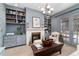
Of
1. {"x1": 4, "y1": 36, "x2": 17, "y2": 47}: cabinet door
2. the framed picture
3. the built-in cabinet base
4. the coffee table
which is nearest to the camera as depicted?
the coffee table

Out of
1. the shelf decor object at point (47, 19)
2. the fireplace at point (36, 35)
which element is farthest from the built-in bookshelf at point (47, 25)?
the fireplace at point (36, 35)

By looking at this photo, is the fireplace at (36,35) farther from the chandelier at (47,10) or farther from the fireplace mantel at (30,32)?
the chandelier at (47,10)

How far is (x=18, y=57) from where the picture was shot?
185 cm

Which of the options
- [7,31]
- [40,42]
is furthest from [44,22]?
[7,31]

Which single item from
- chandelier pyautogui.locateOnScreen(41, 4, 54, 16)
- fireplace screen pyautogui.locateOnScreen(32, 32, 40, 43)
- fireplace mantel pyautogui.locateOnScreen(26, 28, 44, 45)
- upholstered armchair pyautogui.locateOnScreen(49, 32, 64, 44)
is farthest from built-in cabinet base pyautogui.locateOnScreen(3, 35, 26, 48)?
chandelier pyautogui.locateOnScreen(41, 4, 54, 16)

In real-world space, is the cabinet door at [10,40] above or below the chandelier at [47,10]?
below

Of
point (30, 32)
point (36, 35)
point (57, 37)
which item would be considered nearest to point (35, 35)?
point (36, 35)

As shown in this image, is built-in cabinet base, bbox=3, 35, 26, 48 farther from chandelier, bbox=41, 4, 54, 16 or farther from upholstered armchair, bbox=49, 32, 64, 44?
chandelier, bbox=41, 4, 54, 16

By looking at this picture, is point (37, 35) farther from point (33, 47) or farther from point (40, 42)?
point (33, 47)

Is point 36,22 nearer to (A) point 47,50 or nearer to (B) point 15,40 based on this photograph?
(A) point 47,50

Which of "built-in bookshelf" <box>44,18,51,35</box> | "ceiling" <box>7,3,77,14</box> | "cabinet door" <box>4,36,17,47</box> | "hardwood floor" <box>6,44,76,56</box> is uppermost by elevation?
"ceiling" <box>7,3,77,14</box>

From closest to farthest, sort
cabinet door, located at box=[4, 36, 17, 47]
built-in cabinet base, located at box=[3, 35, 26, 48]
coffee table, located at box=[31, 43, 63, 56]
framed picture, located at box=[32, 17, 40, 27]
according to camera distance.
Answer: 1. coffee table, located at box=[31, 43, 63, 56]
2. framed picture, located at box=[32, 17, 40, 27]
3. built-in cabinet base, located at box=[3, 35, 26, 48]
4. cabinet door, located at box=[4, 36, 17, 47]

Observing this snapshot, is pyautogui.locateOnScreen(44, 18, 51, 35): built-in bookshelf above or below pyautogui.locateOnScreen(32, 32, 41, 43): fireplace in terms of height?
above

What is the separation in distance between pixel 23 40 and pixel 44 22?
0.80 m
